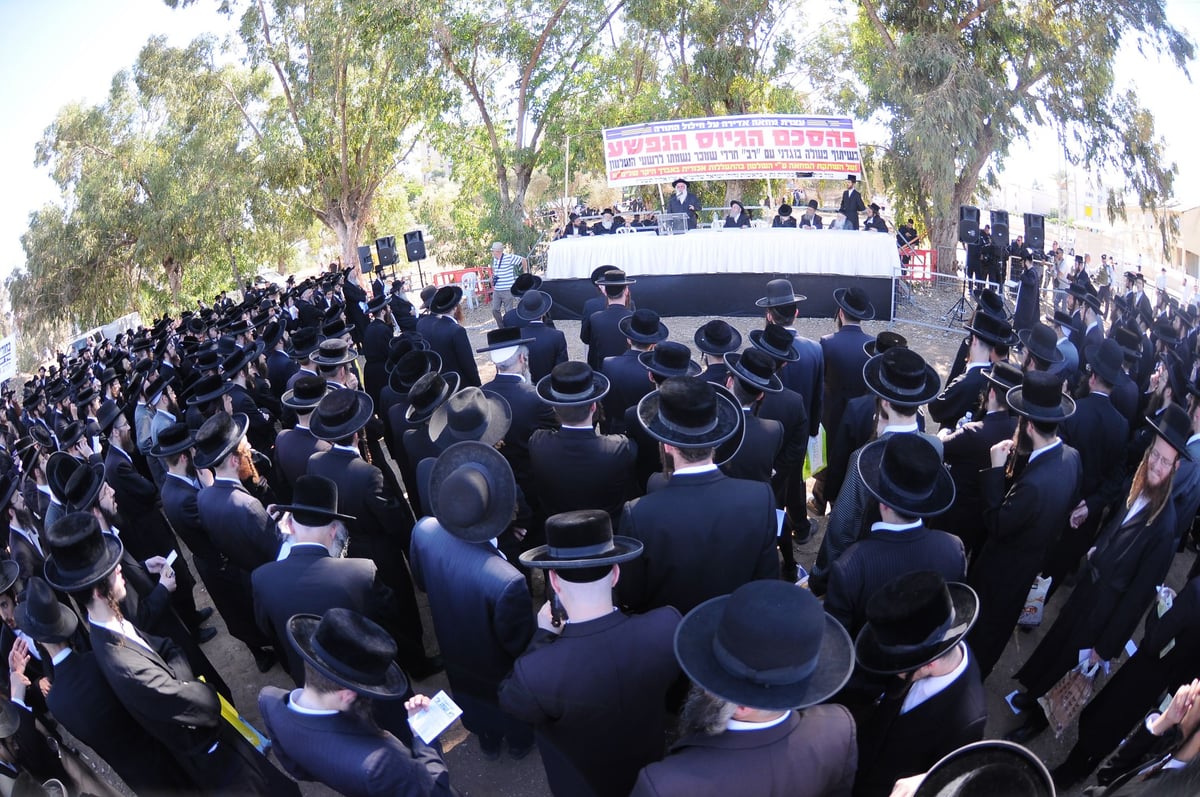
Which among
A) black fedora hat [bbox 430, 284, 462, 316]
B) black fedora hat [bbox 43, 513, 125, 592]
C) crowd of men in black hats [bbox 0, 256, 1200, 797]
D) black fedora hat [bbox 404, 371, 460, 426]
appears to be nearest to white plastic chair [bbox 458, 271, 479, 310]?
black fedora hat [bbox 430, 284, 462, 316]

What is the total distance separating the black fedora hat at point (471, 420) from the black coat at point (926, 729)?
2478 mm

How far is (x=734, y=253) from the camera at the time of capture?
13.9m

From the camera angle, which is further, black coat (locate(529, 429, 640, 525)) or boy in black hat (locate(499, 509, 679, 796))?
black coat (locate(529, 429, 640, 525))

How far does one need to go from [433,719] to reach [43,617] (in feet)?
5.57

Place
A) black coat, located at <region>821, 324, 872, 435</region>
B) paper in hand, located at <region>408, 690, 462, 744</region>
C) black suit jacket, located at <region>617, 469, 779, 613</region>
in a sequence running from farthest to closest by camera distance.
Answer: black coat, located at <region>821, 324, 872, 435</region>, black suit jacket, located at <region>617, 469, 779, 613</region>, paper in hand, located at <region>408, 690, 462, 744</region>

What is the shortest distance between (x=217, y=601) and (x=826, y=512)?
498 centimetres

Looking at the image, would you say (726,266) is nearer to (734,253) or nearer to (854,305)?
(734,253)

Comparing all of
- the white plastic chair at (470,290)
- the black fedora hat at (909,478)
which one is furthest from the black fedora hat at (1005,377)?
the white plastic chair at (470,290)

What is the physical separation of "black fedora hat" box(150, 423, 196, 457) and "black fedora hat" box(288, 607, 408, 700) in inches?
97.4

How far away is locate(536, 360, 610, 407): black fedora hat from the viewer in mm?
4141

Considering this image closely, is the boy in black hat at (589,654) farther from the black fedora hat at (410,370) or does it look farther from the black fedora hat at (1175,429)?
the black fedora hat at (410,370)

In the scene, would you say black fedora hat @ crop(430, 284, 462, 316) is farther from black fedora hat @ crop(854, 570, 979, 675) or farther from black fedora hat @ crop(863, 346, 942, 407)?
black fedora hat @ crop(854, 570, 979, 675)

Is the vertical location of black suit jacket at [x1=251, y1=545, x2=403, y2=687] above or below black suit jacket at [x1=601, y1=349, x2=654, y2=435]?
below

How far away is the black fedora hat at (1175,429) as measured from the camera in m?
3.35
